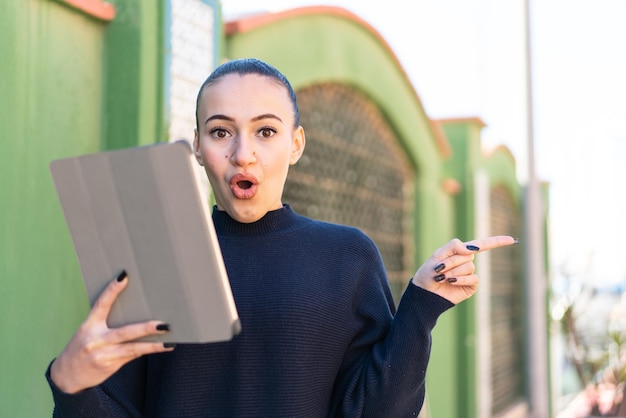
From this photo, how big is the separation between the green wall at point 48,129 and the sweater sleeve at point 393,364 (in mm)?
1274

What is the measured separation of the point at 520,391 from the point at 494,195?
2.74 m

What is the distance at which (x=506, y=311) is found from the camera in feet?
33.1

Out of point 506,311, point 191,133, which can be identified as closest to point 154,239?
point 191,133

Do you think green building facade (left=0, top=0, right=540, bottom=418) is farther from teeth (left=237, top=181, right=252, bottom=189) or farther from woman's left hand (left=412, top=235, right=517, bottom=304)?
woman's left hand (left=412, top=235, right=517, bottom=304)

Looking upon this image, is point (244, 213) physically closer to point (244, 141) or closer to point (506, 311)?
point (244, 141)

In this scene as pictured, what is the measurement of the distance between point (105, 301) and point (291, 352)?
0.45 m

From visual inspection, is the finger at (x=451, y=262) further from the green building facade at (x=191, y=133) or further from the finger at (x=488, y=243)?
the green building facade at (x=191, y=133)

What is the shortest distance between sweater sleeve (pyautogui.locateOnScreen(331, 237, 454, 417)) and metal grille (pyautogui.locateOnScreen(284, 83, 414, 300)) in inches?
112

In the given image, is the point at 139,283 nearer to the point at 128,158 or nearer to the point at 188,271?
the point at 188,271

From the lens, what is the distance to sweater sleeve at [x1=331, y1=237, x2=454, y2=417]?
1624 mm

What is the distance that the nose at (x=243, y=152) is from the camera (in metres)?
1.61

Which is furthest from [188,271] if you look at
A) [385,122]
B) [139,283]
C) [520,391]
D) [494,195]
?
[520,391]

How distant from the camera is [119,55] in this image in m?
2.98

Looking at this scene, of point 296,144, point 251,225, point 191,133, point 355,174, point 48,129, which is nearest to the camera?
point 251,225
